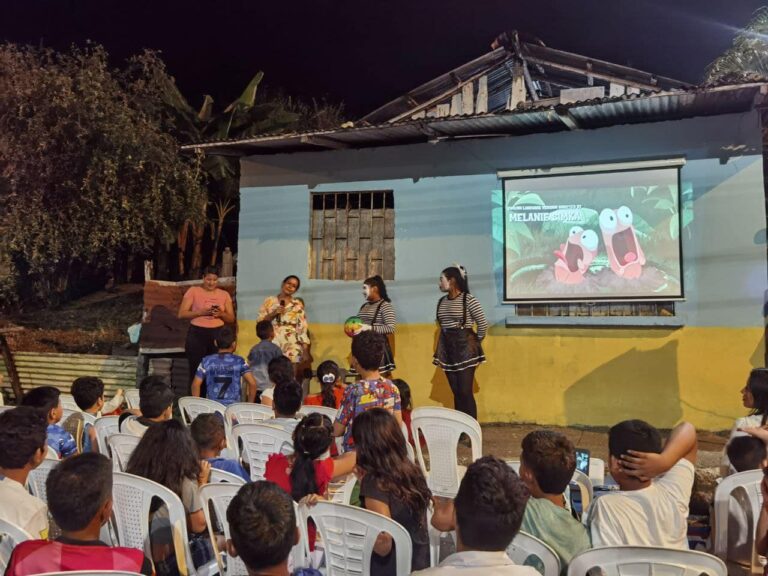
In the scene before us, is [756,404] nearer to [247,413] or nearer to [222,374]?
[247,413]

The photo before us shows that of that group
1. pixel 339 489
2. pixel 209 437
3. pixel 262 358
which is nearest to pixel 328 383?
pixel 262 358

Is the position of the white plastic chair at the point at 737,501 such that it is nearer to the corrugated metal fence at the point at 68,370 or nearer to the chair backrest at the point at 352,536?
the chair backrest at the point at 352,536

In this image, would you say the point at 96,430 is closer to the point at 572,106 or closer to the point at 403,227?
the point at 403,227

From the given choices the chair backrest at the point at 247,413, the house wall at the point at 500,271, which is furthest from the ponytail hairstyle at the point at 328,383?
the house wall at the point at 500,271

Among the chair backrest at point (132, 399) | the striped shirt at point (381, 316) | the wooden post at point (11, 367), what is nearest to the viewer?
the chair backrest at point (132, 399)

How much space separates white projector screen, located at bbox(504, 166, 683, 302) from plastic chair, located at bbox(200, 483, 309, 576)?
5.37 metres

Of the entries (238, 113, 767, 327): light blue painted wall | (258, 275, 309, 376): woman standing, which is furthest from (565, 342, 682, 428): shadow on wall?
(258, 275, 309, 376): woman standing

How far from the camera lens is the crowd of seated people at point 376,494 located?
2.00 metres

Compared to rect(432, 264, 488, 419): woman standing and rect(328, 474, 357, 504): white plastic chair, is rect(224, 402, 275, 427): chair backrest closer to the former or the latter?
rect(328, 474, 357, 504): white plastic chair

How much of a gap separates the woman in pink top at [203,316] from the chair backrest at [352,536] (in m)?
5.16

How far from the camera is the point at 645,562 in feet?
6.86

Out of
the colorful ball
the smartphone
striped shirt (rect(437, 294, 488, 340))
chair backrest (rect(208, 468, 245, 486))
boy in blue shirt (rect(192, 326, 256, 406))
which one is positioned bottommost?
the smartphone

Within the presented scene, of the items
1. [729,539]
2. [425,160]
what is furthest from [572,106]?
[729,539]

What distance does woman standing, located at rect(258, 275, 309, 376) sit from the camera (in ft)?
26.5
